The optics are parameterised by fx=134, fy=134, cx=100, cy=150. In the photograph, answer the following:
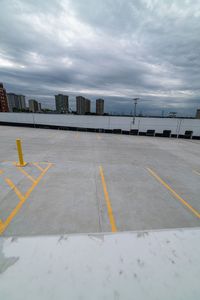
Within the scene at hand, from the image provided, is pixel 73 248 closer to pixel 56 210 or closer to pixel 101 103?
pixel 56 210

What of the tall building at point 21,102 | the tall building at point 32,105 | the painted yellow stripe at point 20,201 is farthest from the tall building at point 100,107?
the painted yellow stripe at point 20,201

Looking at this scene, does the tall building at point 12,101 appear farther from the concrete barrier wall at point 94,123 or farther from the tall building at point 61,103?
the concrete barrier wall at point 94,123

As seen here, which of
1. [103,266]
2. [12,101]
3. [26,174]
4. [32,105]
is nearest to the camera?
[103,266]

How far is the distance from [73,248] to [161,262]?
881mm

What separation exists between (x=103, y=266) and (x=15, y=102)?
120346 mm

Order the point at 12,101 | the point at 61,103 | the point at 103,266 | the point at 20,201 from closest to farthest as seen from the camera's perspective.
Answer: the point at 103,266
the point at 20,201
the point at 61,103
the point at 12,101

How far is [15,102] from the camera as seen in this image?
98.1 m

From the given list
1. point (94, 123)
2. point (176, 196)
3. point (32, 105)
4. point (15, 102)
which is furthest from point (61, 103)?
point (176, 196)

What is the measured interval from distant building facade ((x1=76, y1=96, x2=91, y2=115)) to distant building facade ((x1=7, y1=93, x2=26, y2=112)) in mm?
40549

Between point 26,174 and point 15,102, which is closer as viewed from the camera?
point 26,174

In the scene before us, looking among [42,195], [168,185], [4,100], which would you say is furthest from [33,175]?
[4,100]

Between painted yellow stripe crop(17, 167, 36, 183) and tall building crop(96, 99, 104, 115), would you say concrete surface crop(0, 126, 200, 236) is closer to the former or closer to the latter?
painted yellow stripe crop(17, 167, 36, 183)

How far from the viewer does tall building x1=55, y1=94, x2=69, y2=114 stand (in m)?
91.8

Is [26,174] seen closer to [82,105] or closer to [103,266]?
[103,266]
